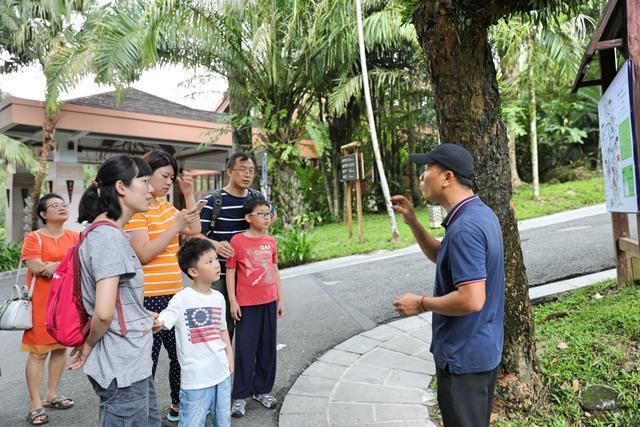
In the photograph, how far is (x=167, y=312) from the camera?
97.2 inches

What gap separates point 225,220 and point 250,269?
1.30 ft

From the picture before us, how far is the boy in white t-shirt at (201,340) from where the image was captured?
2.49 meters

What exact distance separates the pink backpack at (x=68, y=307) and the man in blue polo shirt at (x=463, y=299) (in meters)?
1.35

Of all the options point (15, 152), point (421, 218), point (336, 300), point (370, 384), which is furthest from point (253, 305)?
point (421, 218)

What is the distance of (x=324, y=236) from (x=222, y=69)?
4.91 metres

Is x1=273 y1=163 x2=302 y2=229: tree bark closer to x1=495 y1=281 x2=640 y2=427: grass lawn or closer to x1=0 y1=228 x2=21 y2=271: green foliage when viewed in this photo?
x1=0 y1=228 x2=21 y2=271: green foliage

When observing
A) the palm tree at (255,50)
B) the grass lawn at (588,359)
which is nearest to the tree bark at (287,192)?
the palm tree at (255,50)

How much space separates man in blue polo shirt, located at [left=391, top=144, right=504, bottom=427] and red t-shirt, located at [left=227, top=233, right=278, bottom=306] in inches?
54.2

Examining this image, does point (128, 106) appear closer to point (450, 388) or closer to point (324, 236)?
point (324, 236)

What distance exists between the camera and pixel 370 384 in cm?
349

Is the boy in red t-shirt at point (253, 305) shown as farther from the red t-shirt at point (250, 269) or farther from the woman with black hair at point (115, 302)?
the woman with black hair at point (115, 302)

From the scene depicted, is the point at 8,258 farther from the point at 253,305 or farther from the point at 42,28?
the point at 253,305

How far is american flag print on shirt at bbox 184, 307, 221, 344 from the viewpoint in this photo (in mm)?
2543

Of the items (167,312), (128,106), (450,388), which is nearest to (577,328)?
(450,388)
